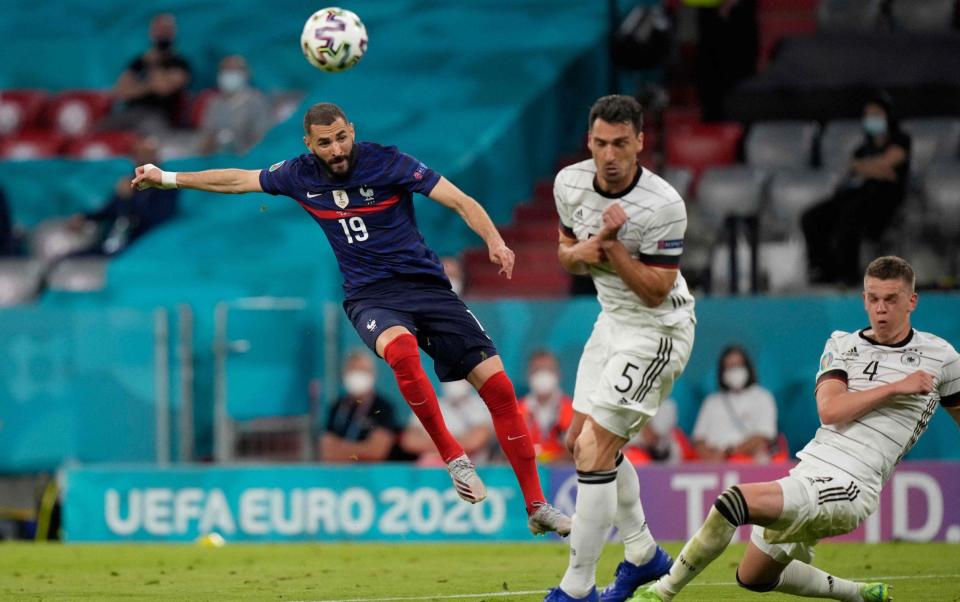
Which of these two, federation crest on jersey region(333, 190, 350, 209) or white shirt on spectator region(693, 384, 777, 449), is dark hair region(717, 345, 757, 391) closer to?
white shirt on spectator region(693, 384, 777, 449)

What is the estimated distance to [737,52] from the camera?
1712 cm

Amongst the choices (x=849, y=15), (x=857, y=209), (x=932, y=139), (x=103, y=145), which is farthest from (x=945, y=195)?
(x=103, y=145)

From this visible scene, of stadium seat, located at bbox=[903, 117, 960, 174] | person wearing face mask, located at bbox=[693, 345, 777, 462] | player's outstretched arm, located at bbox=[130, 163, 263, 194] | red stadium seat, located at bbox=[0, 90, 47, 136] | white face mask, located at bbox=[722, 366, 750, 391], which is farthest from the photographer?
red stadium seat, located at bbox=[0, 90, 47, 136]

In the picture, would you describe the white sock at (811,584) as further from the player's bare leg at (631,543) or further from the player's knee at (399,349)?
the player's knee at (399,349)

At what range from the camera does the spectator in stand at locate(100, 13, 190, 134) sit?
18.7m

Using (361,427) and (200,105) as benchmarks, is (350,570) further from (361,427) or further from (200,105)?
(200,105)

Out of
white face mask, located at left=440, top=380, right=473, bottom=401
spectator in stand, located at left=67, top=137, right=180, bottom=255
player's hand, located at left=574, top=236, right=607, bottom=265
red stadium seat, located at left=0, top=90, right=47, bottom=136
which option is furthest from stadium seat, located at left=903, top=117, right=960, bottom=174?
red stadium seat, located at left=0, top=90, right=47, bottom=136

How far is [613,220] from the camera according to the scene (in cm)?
738

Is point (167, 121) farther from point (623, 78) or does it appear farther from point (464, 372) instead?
point (464, 372)

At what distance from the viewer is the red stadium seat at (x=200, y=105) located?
1906cm

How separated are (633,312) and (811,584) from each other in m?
1.45

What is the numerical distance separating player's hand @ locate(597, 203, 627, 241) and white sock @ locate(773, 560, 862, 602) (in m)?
1.73

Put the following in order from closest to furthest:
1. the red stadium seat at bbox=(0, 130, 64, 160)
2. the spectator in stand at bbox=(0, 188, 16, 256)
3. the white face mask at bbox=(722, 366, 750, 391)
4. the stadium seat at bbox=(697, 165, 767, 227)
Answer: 1. the white face mask at bbox=(722, 366, 750, 391)
2. the stadium seat at bbox=(697, 165, 767, 227)
3. the spectator in stand at bbox=(0, 188, 16, 256)
4. the red stadium seat at bbox=(0, 130, 64, 160)

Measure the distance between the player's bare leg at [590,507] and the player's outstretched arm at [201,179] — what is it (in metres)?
2.40
